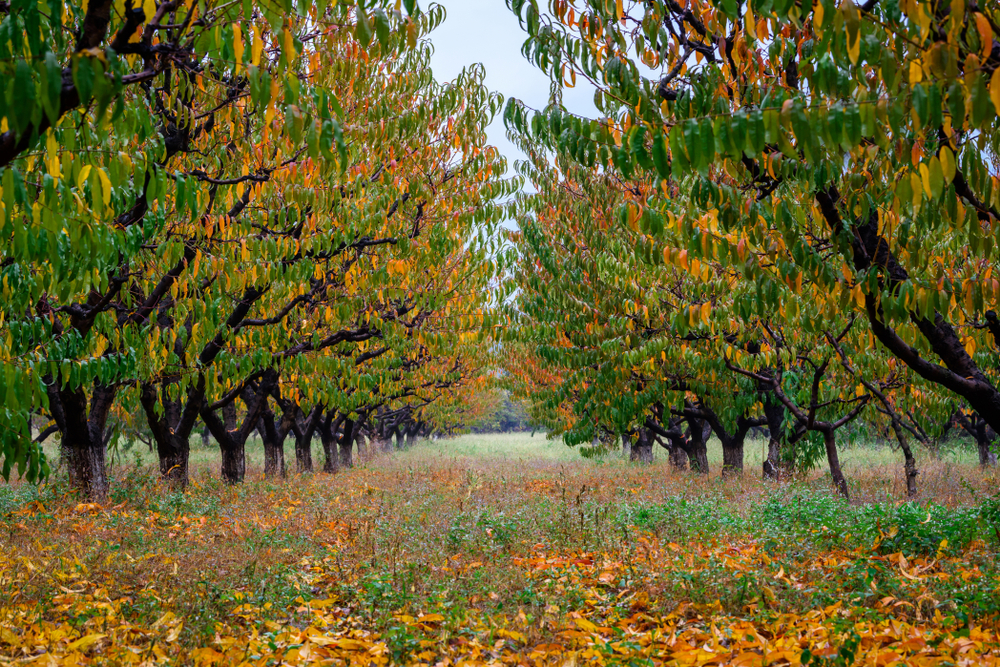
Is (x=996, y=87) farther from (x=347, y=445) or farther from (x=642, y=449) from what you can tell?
(x=347, y=445)

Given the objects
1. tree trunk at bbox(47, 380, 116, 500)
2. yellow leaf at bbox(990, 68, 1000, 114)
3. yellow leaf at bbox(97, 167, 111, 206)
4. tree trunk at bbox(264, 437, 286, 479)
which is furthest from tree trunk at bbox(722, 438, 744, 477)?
yellow leaf at bbox(97, 167, 111, 206)

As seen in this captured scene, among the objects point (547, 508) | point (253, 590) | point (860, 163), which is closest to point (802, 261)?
point (860, 163)

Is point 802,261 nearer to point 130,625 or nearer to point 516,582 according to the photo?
point 516,582

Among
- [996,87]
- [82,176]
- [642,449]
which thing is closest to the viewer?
[996,87]

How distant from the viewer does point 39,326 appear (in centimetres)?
600

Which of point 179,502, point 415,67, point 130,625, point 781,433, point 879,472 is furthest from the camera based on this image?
point 879,472

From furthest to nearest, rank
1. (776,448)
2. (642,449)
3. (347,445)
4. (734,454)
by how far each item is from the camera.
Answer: (642,449) < (347,445) < (734,454) < (776,448)

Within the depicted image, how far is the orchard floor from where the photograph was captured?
4562 mm

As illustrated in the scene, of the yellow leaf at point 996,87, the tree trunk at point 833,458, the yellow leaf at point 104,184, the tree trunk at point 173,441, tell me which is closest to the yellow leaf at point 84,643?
the yellow leaf at point 104,184

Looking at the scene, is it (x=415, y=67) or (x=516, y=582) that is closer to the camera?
(x=516, y=582)

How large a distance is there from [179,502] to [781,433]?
13404mm

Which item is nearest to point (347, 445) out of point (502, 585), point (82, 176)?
point (502, 585)

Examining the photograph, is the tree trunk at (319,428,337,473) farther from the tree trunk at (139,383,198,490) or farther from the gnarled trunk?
the tree trunk at (139,383,198,490)

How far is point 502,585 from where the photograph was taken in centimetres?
648
